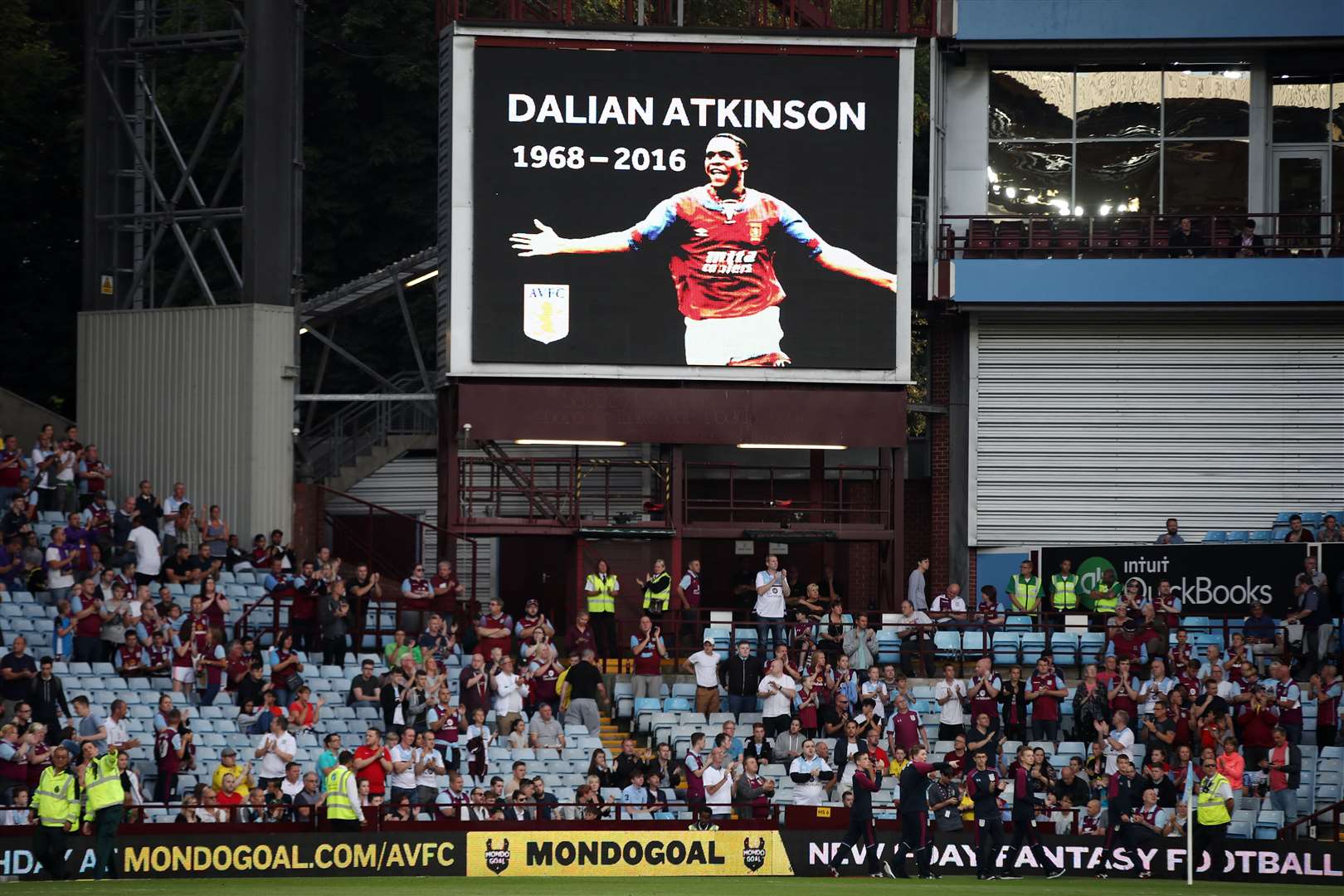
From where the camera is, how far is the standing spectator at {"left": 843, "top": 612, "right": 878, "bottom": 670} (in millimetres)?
30672

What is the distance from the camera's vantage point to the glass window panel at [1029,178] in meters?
37.6

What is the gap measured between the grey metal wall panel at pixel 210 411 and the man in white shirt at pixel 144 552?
3221 mm

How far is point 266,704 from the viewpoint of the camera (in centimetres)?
2745

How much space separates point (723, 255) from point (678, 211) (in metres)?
0.95

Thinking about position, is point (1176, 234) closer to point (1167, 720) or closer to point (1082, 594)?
point (1082, 594)

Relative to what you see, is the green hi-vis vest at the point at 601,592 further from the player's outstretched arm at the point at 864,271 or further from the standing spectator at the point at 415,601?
the player's outstretched arm at the point at 864,271

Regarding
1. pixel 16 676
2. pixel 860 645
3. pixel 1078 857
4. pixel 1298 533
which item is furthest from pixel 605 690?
pixel 1298 533

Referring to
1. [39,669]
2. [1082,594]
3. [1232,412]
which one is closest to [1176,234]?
[1232,412]

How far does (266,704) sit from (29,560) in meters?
4.44

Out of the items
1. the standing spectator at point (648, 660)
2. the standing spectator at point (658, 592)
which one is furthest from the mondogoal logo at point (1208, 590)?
the standing spectator at point (648, 660)

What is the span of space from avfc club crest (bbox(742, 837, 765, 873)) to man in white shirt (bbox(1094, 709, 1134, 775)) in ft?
17.3

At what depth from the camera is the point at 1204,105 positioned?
124 ft

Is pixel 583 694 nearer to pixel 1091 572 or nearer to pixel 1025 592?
pixel 1025 592

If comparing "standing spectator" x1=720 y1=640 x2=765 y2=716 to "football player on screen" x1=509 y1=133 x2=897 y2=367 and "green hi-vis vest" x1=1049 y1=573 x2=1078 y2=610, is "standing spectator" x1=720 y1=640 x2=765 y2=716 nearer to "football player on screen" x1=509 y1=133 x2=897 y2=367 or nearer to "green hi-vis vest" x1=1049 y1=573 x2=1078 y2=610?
"football player on screen" x1=509 y1=133 x2=897 y2=367
